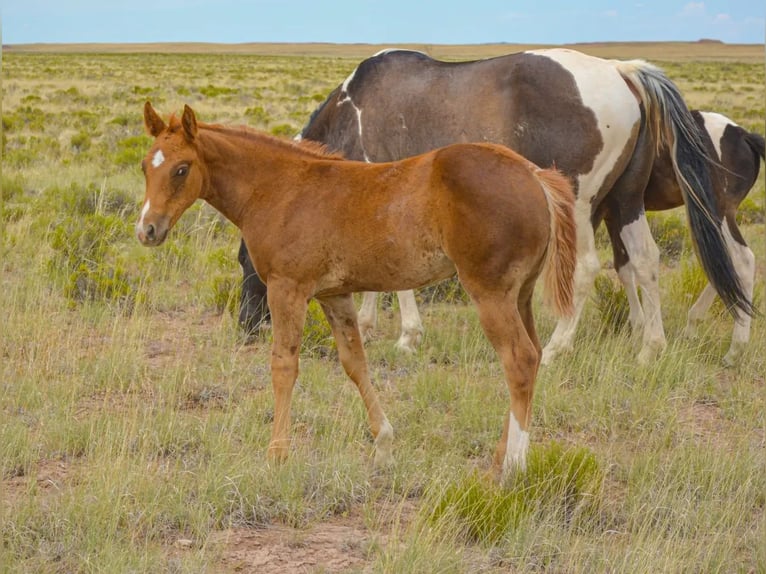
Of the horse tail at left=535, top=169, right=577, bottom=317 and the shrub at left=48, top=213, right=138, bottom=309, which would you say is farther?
the shrub at left=48, top=213, right=138, bottom=309

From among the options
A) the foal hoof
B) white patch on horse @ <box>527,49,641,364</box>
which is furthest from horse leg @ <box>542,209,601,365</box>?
the foal hoof

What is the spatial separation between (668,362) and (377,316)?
2810 millimetres

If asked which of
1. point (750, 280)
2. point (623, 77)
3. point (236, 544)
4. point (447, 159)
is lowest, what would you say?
point (236, 544)

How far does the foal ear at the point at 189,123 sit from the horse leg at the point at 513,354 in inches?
65.0

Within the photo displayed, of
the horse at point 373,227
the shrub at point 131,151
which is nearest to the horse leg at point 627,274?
the horse at point 373,227

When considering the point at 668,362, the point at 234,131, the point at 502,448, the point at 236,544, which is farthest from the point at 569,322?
the point at 236,544

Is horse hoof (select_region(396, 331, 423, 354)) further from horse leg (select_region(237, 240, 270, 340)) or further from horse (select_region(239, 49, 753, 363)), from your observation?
horse leg (select_region(237, 240, 270, 340))

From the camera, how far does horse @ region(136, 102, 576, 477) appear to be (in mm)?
4469

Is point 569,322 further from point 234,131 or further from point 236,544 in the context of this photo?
point 236,544

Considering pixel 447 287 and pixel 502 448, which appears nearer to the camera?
pixel 502 448

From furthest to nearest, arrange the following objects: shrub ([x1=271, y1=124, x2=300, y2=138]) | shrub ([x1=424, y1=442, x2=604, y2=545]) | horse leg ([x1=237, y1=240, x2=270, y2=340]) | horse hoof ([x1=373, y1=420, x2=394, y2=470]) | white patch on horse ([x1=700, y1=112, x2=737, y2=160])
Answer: shrub ([x1=271, y1=124, x2=300, y2=138]) < white patch on horse ([x1=700, y1=112, x2=737, y2=160]) < horse leg ([x1=237, y1=240, x2=270, y2=340]) < horse hoof ([x1=373, y1=420, x2=394, y2=470]) < shrub ([x1=424, y1=442, x2=604, y2=545])

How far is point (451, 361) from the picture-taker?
280 inches

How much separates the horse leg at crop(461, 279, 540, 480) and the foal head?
5.20 ft

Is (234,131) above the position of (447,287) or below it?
above
